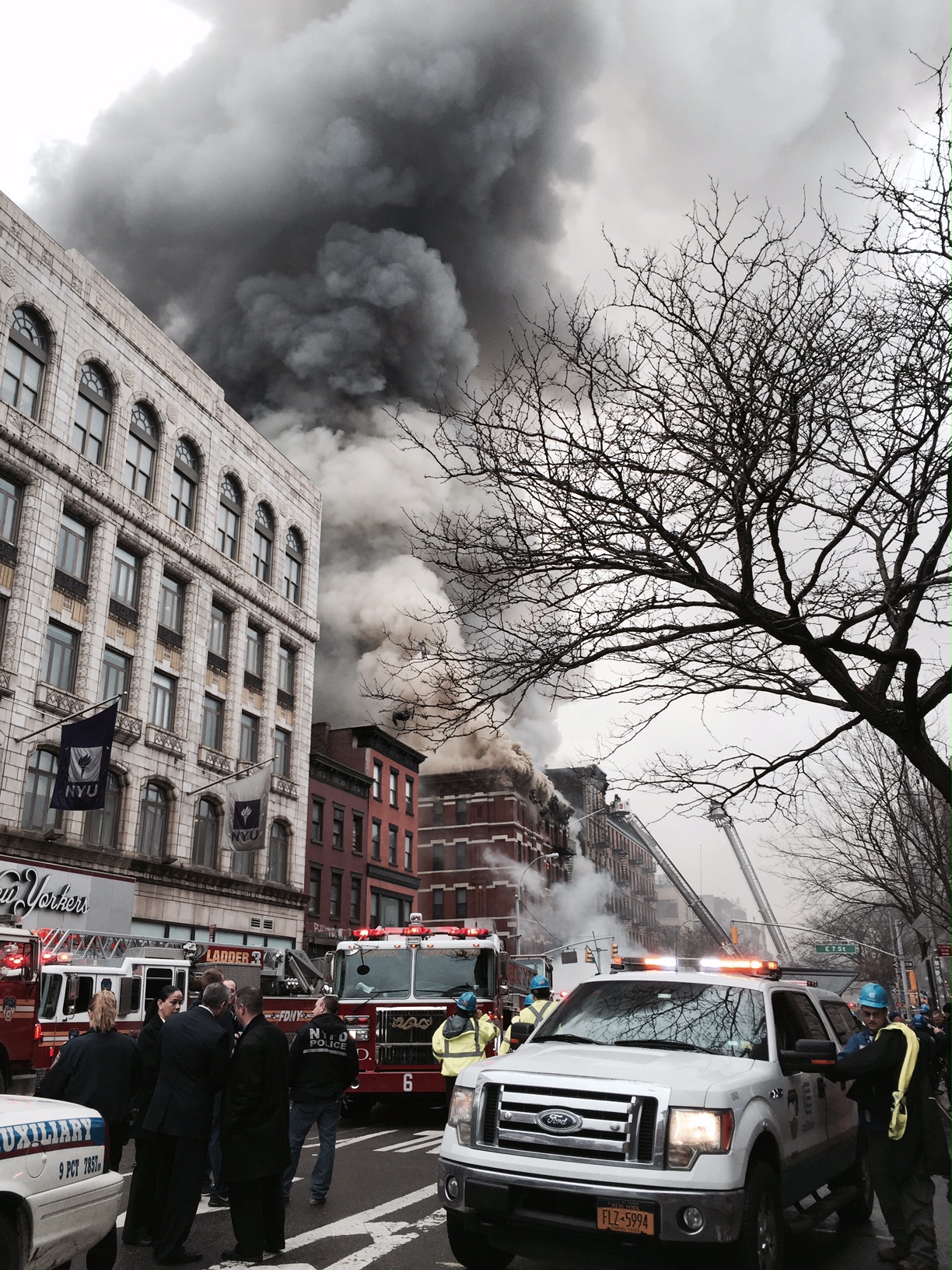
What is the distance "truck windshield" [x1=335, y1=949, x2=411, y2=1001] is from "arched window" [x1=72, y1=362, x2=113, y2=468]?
20312 millimetres

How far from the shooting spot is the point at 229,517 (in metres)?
38.9

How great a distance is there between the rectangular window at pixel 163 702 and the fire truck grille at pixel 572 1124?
2912cm

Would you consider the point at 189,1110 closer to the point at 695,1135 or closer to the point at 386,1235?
the point at 386,1235

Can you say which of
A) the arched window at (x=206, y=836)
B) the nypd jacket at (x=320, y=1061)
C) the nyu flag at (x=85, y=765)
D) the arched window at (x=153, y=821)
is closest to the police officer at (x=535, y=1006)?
the nypd jacket at (x=320, y=1061)

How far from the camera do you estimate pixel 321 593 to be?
204ft

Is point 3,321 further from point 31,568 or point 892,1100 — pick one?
point 892,1100

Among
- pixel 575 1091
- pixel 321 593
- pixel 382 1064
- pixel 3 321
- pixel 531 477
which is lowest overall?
pixel 382 1064

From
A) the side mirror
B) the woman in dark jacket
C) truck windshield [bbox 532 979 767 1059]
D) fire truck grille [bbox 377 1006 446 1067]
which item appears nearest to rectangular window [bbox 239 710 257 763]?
fire truck grille [bbox 377 1006 446 1067]

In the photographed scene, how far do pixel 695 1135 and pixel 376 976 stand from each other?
11.5 m

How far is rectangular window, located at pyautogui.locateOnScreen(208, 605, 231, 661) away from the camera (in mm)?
37062

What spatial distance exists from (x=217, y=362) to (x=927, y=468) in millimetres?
64499

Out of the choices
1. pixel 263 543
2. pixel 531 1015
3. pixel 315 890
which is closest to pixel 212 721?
pixel 263 543

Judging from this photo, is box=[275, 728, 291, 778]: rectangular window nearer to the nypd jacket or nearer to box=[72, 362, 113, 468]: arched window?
box=[72, 362, 113, 468]: arched window

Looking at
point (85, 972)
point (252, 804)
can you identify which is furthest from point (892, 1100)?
point (252, 804)
